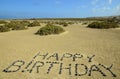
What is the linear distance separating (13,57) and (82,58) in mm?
3510

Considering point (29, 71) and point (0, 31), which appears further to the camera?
point (0, 31)

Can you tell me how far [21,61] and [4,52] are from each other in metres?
2.44

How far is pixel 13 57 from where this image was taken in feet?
34.5

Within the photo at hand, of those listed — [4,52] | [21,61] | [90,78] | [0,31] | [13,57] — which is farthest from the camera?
[0,31]

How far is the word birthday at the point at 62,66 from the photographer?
8.26m

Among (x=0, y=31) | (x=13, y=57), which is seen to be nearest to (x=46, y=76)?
(x=13, y=57)

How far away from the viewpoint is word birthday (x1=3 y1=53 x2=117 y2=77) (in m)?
8.26

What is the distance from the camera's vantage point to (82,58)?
1021 centimetres

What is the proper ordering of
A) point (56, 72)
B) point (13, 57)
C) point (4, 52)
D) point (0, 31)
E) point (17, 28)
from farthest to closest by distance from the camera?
point (17, 28), point (0, 31), point (4, 52), point (13, 57), point (56, 72)

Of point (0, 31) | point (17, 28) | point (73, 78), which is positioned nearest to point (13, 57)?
point (73, 78)

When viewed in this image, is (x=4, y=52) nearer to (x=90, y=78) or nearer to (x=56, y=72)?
(x=56, y=72)

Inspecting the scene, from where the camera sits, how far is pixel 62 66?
896 cm

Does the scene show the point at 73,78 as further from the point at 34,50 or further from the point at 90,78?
the point at 34,50

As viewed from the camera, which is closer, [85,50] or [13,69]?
[13,69]
